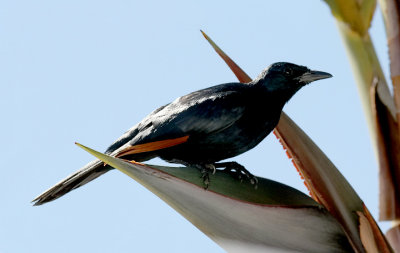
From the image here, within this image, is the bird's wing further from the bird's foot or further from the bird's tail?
the bird's foot

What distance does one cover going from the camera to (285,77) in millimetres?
2994

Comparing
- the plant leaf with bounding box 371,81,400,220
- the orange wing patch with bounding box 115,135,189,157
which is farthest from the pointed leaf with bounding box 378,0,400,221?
the orange wing patch with bounding box 115,135,189,157

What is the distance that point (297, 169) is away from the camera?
2080 mm

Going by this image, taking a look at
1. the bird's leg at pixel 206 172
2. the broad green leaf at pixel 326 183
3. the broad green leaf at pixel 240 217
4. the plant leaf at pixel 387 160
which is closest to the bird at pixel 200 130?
the bird's leg at pixel 206 172

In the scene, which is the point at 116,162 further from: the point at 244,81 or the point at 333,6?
the point at 244,81

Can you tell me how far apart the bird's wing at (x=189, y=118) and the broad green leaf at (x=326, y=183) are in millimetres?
534

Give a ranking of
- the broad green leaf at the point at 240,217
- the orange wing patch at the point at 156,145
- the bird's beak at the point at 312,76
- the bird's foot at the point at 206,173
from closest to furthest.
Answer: the broad green leaf at the point at 240,217 → the bird's foot at the point at 206,173 → the orange wing patch at the point at 156,145 → the bird's beak at the point at 312,76

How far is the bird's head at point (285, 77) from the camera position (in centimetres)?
294

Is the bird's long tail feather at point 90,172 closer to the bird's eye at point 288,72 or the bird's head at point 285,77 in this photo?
the bird's head at point 285,77

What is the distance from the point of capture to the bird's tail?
2.60m

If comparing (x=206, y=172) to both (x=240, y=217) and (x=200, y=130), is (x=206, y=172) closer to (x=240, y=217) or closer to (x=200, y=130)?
(x=240, y=217)

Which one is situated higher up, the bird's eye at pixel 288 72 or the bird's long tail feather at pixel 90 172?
the bird's eye at pixel 288 72

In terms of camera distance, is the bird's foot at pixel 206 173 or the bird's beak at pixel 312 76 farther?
the bird's beak at pixel 312 76

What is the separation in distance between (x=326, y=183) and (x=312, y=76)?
104 centimetres
